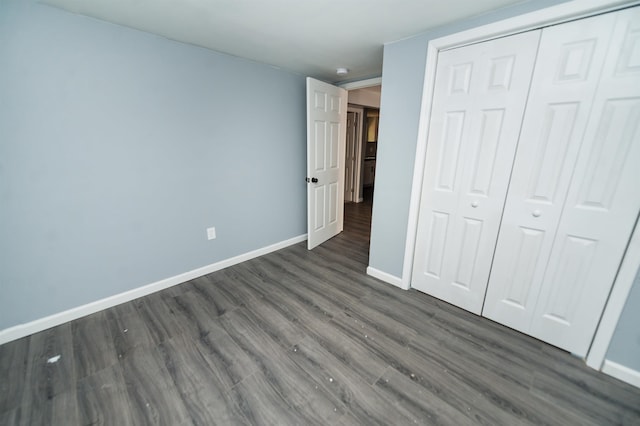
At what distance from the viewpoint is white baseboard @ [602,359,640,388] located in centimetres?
141

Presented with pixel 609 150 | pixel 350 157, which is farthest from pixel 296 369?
pixel 350 157

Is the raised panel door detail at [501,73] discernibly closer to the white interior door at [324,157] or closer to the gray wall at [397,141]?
the gray wall at [397,141]

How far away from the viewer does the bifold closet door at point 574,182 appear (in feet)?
4.33

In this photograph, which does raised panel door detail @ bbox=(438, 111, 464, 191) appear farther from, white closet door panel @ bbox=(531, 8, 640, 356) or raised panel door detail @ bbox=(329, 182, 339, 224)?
raised panel door detail @ bbox=(329, 182, 339, 224)

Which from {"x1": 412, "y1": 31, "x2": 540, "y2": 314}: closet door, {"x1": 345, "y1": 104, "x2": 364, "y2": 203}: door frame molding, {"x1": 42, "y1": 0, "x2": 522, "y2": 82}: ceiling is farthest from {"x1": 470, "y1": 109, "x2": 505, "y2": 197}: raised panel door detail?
{"x1": 345, "y1": 104, "x2": 364, "y2": 203}: door frame molding

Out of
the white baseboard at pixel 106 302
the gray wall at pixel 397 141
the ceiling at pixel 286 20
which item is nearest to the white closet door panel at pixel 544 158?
the ceiling at pixel 286 20

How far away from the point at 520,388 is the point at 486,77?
2.00 meters

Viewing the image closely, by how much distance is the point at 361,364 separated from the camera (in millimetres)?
1532

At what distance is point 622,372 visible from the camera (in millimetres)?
1443

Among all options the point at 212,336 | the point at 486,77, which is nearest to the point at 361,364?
the point at 212,336

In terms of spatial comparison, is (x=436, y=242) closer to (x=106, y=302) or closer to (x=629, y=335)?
(x=629, y=335)

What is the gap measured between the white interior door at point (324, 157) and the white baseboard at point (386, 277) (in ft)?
3.19

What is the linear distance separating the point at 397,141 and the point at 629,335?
1929 millimetres

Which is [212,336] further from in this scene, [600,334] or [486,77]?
[486,77]
